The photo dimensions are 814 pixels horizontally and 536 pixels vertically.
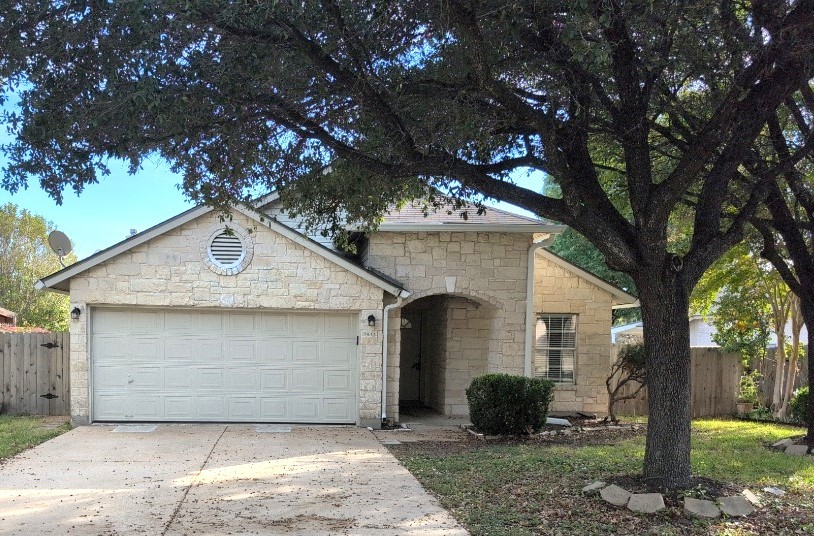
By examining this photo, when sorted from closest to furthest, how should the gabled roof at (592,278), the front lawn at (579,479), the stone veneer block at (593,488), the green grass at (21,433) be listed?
the front lawn at (579,479), the stone veneer block at (593,488), the green grass at (21,433), the gabled roof at (592,278)

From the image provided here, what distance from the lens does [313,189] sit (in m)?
9.40

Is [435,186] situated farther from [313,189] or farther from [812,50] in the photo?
[812,50]

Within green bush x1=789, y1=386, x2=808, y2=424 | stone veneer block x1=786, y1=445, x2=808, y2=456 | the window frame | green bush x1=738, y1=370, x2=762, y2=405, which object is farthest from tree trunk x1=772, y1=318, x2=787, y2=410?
stone veneer block x1=786, y1=445, x2=808, y2=456

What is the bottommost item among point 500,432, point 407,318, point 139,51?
point 500,432

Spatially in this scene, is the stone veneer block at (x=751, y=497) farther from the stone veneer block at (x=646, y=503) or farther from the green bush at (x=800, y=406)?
the green bush at (x=800, y=406)

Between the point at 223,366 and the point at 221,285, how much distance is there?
1536 millimetres

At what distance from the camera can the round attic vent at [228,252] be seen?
12.1m

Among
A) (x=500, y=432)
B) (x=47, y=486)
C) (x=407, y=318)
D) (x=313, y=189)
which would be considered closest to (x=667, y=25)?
(x=313, y=189)

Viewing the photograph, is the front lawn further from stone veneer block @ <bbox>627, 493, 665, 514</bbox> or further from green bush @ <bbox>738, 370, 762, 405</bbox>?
Answer: green bush @ <bbox>738, 370, 762, 405</bbox>

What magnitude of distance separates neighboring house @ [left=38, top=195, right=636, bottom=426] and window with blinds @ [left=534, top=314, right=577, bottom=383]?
165 centimetres

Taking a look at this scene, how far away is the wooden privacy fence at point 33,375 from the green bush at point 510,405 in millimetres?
8310

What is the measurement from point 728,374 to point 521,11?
41.0 ft

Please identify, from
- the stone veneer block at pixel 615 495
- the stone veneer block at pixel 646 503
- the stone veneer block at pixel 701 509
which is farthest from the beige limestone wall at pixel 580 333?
the stone veneer block at pixel 701 509

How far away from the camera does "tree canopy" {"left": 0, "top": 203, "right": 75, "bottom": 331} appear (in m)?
25.8
